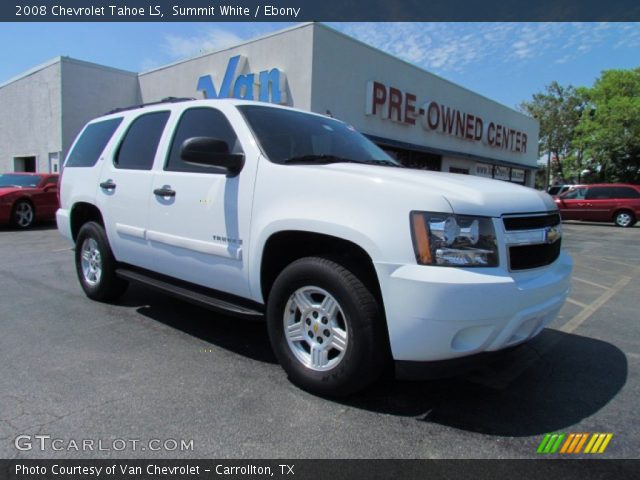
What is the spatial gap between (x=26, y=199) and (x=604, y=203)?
21090mm

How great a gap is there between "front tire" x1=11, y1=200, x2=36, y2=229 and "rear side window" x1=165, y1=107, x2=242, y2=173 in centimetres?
1045

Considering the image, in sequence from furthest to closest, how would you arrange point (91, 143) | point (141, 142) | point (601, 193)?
point (601, 193) → point (91, 143) → point (141, 142)

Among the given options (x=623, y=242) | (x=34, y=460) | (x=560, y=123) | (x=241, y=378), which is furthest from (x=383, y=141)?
(x=560, y=123)

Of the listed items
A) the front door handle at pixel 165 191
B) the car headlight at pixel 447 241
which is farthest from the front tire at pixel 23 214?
the car headlight at pixel 447 241

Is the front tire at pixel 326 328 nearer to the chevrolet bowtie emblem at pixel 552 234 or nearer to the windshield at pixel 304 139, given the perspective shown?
the windshield at pixel 304 139

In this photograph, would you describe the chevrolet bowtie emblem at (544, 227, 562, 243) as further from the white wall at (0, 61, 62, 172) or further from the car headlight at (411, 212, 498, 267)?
the white wall at (0, 61, 62, 172)

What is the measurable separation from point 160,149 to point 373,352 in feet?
8.62

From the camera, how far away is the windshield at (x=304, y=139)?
340 cm

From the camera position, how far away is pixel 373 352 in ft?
8.74

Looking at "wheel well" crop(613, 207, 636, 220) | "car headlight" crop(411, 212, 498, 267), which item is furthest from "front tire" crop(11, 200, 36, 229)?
"wheel well" crop(613, 207, 636, 220)

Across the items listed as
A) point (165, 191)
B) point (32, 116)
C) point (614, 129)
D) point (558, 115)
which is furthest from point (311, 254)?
point (558, 115)

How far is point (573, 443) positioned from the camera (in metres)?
2.53

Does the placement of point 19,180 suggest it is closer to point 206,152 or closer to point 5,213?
point 5,213

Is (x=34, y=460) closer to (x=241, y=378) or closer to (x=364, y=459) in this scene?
(x=241, y=378)
